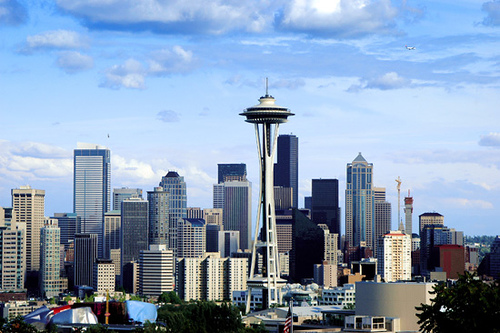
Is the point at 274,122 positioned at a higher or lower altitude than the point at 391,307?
higher

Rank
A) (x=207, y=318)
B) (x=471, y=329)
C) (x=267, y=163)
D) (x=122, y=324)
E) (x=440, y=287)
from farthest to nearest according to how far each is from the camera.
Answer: (x=267, y=163), (x=122, y=324), (x=207, y=318), (x=440, y=287), (x=471, y=329)

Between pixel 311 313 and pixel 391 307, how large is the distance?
6963cm

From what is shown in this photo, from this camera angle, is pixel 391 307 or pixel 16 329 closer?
pixel 16 329

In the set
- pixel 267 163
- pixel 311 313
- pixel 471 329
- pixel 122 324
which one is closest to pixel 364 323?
pixel 471 329

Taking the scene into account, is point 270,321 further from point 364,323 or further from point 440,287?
point 440,287

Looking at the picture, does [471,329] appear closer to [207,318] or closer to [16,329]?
[16,329]

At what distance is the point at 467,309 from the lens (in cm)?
6406

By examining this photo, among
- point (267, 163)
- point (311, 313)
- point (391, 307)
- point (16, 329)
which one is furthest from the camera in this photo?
point (267, 163)

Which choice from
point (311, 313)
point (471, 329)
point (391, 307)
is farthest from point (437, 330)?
point (311, 313)

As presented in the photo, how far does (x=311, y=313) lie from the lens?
6270 inches

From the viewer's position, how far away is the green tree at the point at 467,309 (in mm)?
63125

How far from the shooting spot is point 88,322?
11156 cm

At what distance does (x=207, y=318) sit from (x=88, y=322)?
46.1ft

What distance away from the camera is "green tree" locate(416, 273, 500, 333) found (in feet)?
207
